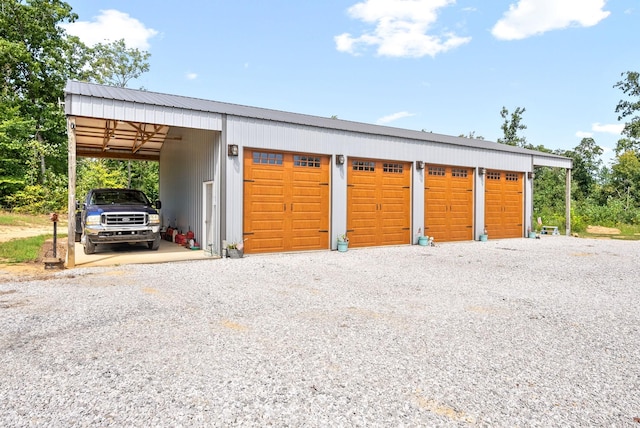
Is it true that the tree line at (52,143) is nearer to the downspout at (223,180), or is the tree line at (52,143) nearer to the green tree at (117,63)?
the green tree at (117,63)

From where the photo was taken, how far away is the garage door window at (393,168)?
13008 mm

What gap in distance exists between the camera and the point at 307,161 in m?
11.5

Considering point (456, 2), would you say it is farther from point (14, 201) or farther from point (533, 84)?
point (14, 201)

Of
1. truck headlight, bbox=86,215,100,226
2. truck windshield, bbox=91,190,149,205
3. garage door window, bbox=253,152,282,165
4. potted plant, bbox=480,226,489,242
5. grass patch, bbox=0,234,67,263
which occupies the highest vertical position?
garage door window, bbox=253,152,282,165

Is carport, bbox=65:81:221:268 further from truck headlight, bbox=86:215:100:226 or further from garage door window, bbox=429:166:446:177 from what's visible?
garage door window, bbox=429:166:446:177

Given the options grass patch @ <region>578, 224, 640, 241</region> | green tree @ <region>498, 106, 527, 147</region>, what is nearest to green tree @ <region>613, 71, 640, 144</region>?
green tree @ <region>498, 106, 527, 147</region>

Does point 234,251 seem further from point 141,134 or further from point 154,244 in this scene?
point 141,134

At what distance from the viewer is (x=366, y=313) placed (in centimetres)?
503

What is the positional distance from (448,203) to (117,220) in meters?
10.9

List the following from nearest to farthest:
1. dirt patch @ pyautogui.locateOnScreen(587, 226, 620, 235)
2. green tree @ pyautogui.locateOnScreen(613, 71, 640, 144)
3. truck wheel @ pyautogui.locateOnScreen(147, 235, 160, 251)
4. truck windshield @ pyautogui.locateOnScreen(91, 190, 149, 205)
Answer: truck windshield @ pyautogui.locateOnScreen(91, 190, 149, 205), truck wheel @ pyautogui.locateOnScreen(147, 235, 160, 251), dirt patch @ pyautogui.locateOnScreen(587, 226, 620, 235), green tree @ pyautogui.locateOnScreen(613, 71, 640, 144)

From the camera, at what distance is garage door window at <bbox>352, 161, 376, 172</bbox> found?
12.3 m

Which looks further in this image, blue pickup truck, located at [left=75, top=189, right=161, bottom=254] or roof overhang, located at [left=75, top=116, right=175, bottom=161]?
roof overhang, located at [left=75, top=116, right=175, bottom=161]

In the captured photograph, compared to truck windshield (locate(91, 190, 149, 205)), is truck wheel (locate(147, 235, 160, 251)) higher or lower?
lower

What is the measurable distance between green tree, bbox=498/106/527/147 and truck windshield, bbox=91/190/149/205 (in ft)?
109
